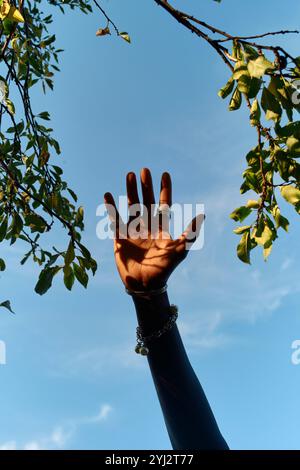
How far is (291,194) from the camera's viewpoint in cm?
152

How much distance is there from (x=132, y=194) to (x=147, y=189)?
0.07 metres

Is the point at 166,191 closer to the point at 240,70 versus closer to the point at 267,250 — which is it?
the point at 267,250

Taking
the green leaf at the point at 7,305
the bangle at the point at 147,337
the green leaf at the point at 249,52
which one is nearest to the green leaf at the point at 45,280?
the green leaf at the point at 7,305

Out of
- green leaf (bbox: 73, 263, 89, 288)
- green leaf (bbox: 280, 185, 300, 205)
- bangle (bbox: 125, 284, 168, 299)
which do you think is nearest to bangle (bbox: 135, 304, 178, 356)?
bangle (bbox: 125, 284, 168, 299)

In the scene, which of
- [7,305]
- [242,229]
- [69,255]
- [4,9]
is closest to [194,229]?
[242,229]

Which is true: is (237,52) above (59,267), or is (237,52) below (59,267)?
above

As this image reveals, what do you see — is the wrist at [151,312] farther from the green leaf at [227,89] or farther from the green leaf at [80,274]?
the green leaf at [227,89]

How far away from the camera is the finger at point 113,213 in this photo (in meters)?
1.90

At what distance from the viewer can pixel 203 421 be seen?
156cm

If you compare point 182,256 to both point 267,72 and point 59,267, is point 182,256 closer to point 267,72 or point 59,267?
point 59,267

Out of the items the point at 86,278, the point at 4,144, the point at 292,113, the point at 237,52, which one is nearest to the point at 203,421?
the point at 86,278

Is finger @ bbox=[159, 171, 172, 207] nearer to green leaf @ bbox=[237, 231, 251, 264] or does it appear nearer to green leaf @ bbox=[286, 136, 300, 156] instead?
green leaf @ bbox=[237, 231, 251, 264]
